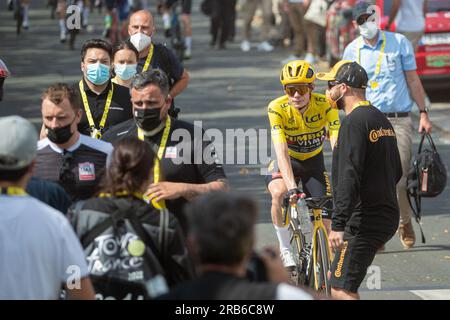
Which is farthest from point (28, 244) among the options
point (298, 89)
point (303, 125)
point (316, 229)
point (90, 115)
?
point (303, 125)

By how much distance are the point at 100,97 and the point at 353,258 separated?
2461mm

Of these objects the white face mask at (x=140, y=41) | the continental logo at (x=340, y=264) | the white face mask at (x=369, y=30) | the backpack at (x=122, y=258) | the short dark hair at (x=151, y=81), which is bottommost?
the continental logo at (x=340, y=264)

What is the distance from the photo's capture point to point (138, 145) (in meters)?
5.79

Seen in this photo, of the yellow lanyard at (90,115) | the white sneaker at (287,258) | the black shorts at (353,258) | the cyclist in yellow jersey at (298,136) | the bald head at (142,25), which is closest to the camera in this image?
the black shorts at (353,258)

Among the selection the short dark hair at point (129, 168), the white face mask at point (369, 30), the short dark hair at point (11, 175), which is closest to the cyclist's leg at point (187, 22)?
the white face mask at point (369, 30)

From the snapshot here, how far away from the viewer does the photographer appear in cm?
437

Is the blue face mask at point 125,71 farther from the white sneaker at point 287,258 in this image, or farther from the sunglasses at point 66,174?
the sunglasses at point 66,174

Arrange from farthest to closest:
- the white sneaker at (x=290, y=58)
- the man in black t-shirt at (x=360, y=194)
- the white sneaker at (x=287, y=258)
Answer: the white sneaker at (x=290, y=58), the white sneaker at (x=287, y=258), the man in black t-shirt at (x=360, y=194)

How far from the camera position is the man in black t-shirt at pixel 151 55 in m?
10.7

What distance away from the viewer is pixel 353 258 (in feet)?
26.8

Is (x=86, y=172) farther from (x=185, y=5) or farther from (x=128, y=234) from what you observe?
(x=185, y=5)

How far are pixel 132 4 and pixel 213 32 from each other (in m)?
2.28

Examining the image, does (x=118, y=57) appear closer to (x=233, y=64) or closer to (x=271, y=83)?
(x=271, y=83)

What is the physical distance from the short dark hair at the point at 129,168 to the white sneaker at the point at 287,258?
3965 millimetres
